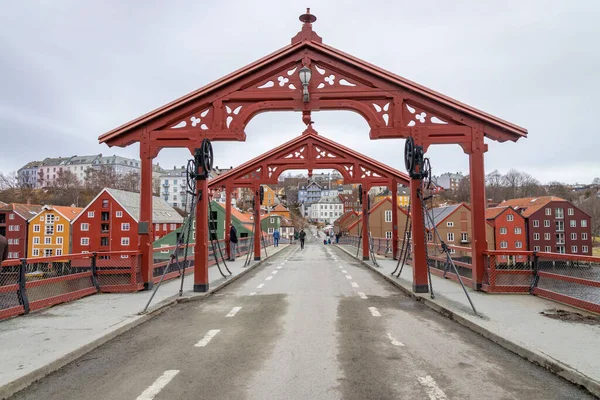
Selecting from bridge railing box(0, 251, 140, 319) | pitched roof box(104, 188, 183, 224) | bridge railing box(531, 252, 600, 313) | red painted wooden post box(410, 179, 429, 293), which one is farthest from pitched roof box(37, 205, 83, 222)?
bridge railing box(531, 252, 600, 313)

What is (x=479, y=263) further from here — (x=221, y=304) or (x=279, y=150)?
(x=279, y=150)

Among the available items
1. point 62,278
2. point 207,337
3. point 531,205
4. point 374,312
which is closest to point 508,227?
point 531,205

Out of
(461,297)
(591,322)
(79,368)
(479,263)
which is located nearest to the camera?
(79,368)

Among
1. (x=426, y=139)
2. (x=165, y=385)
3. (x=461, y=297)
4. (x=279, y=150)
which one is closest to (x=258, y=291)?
(x=461, y=297)

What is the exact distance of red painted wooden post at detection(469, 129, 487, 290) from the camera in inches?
391

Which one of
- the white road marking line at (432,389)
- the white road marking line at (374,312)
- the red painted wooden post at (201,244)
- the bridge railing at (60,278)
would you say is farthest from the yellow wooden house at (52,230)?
the white road marking line at (432,389)

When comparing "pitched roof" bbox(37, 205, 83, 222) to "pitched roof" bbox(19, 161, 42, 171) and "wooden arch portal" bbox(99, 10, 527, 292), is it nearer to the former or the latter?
"wooden arch portal" bbox(99, 10, 527, 292)

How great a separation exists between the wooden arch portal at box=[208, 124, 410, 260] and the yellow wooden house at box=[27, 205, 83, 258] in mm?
57700

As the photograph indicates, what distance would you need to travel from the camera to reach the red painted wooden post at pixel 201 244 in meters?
10.5

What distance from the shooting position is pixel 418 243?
10352 mm

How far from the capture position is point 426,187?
34.7 feet

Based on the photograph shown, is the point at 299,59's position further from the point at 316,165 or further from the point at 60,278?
the point at 316,165

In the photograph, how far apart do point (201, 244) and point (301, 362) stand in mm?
6380

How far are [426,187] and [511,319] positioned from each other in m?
4.40
